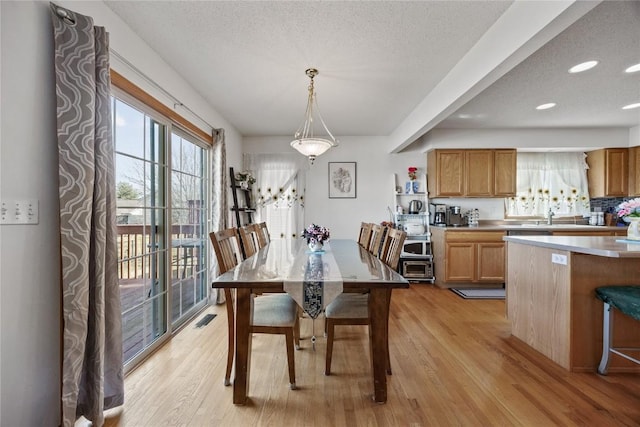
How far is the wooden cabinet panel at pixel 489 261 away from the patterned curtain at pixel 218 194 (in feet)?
11.7

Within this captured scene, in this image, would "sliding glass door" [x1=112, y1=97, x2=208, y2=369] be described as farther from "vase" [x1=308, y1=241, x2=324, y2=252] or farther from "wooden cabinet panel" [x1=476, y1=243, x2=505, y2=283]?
"wooden cabinet panel" [x1=476, y1=243, x2=505, y2=283]

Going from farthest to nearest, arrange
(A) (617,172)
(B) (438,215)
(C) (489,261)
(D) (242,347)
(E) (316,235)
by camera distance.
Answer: (B) (438,215), (A) (617,172), (C) (489,261), (E) (316,235), (D) (242,347)

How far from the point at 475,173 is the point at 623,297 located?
2.99 meters

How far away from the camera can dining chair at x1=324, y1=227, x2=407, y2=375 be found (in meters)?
1.92

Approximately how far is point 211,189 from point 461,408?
3.20 metres

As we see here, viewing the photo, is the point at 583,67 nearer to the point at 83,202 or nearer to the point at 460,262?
the point at 460,262

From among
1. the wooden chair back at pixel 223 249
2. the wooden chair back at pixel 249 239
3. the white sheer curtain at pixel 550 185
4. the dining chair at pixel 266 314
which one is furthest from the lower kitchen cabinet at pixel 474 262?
the wooden chair back at pixel 223 249

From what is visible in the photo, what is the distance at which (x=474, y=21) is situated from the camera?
78.7 inches

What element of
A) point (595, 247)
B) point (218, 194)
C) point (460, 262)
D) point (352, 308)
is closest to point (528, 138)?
point (460, 262)

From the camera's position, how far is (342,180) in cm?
507

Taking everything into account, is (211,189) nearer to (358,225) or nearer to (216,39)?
(216,39)

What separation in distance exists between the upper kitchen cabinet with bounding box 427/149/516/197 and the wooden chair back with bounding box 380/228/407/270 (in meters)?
2.72

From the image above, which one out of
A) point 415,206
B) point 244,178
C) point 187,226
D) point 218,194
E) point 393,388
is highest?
point 244,178

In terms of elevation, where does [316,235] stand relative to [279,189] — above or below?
below
